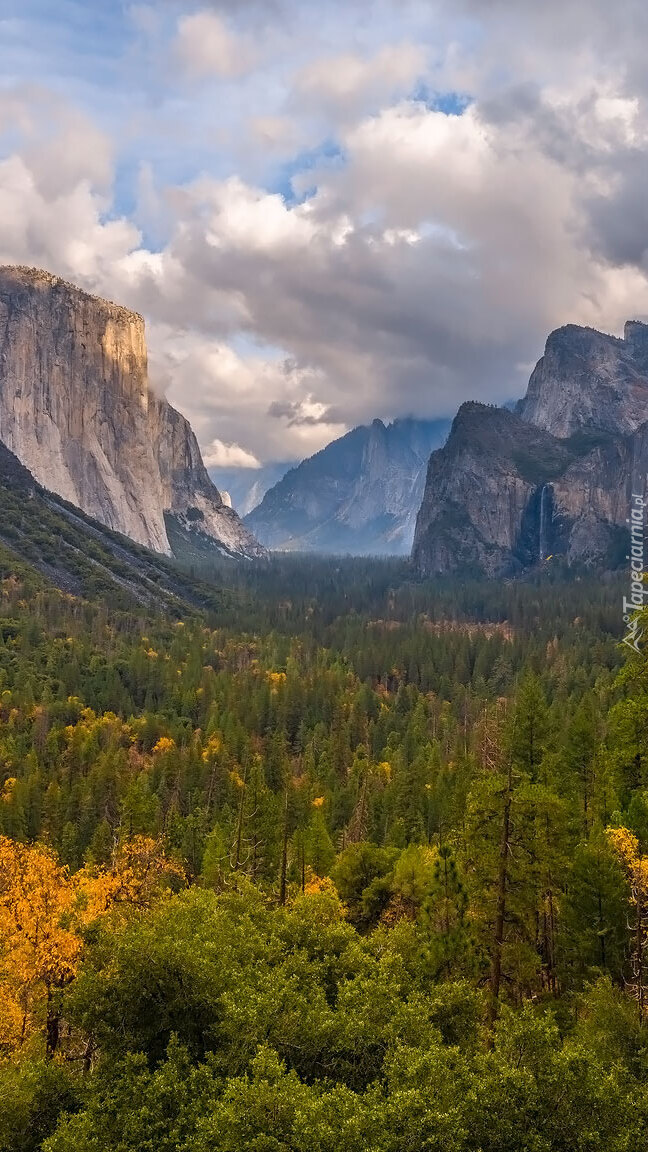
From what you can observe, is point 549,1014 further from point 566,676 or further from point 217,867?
point 566,676

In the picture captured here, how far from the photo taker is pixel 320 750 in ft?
360

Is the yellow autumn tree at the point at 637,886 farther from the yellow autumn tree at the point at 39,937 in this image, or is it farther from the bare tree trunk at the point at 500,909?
the yellow autumn tree at the point at 39,937

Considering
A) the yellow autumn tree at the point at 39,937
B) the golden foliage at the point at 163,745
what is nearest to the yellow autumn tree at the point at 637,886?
the yellow autumn tree at the point at 39,937

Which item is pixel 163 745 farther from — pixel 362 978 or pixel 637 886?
pixel 637 886

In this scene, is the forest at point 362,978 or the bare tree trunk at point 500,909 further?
the bare tree trunk at point 500,909

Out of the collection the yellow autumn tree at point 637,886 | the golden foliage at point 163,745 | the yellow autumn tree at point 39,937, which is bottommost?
the golden foliage at point 163,745

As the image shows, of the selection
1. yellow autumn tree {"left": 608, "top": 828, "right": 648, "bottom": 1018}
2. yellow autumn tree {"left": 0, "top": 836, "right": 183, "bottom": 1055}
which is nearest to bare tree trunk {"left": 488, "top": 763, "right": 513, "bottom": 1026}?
yellow autumn tree {"left": 608, "top": 828, "right": 648, "bottom": 1018}

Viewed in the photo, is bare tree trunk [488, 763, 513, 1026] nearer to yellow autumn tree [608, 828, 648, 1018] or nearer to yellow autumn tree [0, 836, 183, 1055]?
yellow autumn tree [608, 828, 648, 1018]

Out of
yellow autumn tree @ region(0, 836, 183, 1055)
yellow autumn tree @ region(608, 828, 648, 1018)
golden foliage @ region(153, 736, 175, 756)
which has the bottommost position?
golden foliage @ region(153, 736, 175, 756)

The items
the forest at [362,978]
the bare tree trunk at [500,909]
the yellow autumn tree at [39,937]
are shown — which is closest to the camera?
the forest at [362,978]

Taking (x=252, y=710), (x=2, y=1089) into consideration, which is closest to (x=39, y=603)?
(x=252, y=710)

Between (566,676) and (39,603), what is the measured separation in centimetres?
11990

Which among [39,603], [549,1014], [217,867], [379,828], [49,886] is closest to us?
[549,1014]

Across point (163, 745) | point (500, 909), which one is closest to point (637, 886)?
point (500, 909)
